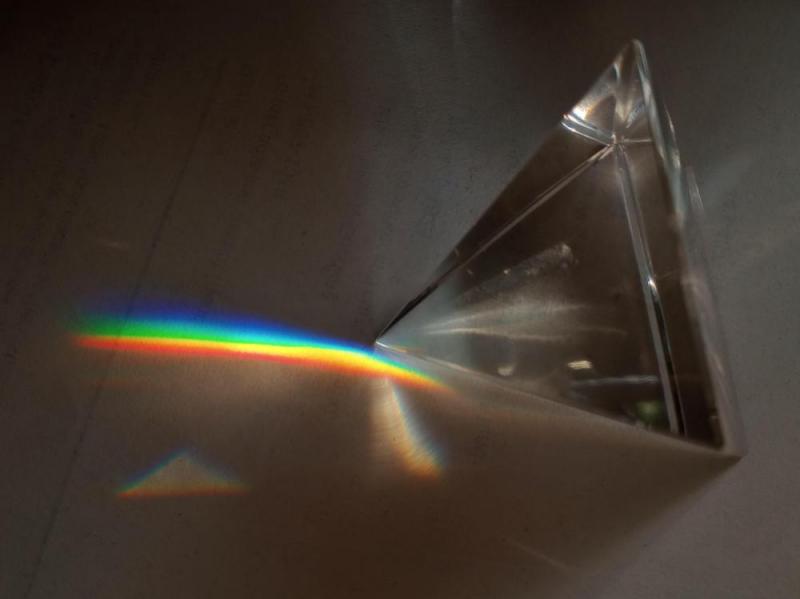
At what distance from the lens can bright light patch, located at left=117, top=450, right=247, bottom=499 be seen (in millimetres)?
952

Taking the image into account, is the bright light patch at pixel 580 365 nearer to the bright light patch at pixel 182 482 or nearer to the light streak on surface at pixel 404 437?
the light streak on surface at pixel 404 437

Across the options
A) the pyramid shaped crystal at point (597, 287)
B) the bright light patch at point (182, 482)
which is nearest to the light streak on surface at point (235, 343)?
the pyramid shaped crystal at point (597, 287)

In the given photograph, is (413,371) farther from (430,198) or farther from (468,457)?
(430,198)

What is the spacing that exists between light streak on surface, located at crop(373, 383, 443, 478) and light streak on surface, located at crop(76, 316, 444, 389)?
4 cm

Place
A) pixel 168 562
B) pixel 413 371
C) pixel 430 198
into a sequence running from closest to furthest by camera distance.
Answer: pixel 168 562 < pixel 413 371 < pixel 430 198

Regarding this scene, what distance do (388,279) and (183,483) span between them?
40 centimetres

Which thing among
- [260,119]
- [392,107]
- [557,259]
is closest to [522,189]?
[557,259]

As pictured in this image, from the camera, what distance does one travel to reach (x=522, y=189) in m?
0.98

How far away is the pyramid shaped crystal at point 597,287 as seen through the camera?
844mm

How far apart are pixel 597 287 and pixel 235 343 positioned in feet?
1.62

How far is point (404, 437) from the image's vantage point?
3.30 ft

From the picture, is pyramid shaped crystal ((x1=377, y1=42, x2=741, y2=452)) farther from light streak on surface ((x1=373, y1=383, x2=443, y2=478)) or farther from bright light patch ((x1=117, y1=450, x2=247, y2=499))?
bright light patch ((x1=117, y1=450, x2=247, y2=499))

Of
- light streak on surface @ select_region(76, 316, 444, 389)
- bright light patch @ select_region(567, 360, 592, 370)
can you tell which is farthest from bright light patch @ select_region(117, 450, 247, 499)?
bright light patch @ select_region(567, 360, 592, 370)

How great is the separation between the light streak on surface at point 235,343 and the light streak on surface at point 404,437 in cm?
4
